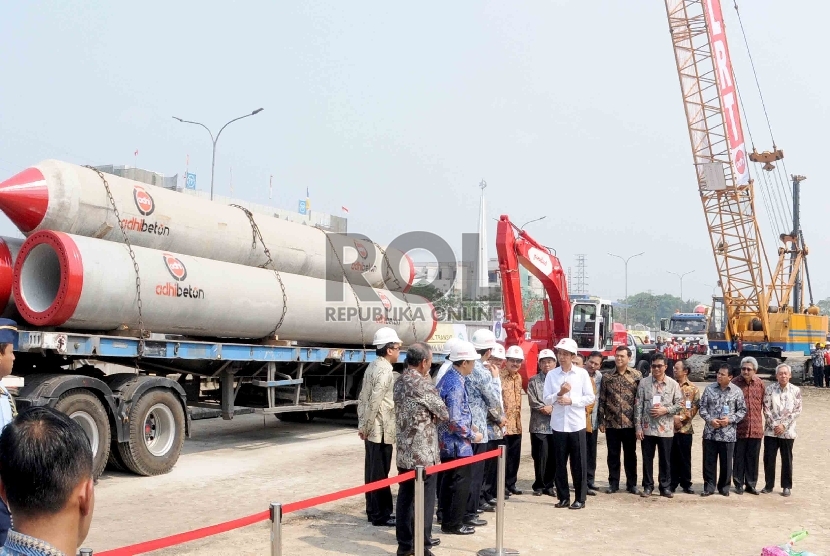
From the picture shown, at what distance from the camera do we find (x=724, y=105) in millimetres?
28359

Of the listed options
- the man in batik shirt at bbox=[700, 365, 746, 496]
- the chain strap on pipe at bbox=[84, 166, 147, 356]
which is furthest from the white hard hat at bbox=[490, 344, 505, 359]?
the chain strap on pipe at bbox=[84, 166, 147, 356]

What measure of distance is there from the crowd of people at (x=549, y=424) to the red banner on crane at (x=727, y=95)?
2098cm

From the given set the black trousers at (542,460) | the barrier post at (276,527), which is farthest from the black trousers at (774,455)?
the barrier post at (276,527)

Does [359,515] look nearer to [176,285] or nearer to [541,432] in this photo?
[541,432]

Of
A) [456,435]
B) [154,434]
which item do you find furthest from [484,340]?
[154,434]

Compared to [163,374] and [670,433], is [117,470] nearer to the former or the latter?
[163,374]

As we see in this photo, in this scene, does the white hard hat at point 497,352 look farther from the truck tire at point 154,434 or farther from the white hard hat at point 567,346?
the truck tire at point 154,434

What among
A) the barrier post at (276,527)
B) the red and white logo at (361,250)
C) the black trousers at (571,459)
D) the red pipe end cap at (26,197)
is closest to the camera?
the barrier post at (276,527)

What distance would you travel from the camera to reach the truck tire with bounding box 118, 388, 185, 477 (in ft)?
30.0

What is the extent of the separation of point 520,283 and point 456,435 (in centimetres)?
887

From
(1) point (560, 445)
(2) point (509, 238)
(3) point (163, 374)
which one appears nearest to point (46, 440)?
(1) point (560, 445)

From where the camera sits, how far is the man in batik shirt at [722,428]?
911 centimetres

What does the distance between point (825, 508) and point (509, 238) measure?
795 cm

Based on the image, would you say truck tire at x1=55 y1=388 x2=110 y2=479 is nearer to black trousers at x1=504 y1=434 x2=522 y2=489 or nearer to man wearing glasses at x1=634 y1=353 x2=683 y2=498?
black trousers at x1=504 y1=434 x2=522 y2=489
